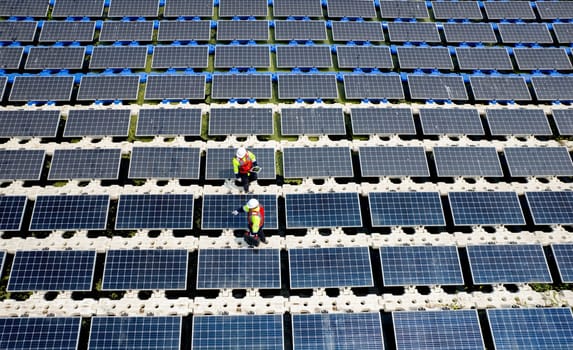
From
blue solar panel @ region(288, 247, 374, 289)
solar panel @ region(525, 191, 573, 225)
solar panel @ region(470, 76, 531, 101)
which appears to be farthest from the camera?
solar panel @ region(470, 76, 531, 101)

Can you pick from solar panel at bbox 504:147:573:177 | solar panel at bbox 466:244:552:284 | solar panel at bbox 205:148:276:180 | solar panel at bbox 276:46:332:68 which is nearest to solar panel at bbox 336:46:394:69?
solar panel at bbox 276:46:332:68

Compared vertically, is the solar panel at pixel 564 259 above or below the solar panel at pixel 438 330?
above

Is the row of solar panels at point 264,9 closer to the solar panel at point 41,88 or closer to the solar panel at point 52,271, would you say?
the solar panel at point 41,88

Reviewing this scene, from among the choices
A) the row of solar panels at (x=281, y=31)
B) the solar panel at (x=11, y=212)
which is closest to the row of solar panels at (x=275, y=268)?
the solar panel at (x=11, y=212)

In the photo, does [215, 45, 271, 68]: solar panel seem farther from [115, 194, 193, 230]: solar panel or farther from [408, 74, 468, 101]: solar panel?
[115, 194, 193, 230]: solar panel

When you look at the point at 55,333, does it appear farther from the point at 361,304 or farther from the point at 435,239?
the point at 435,239

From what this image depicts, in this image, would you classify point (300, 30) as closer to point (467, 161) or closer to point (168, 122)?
point (168, 122)
